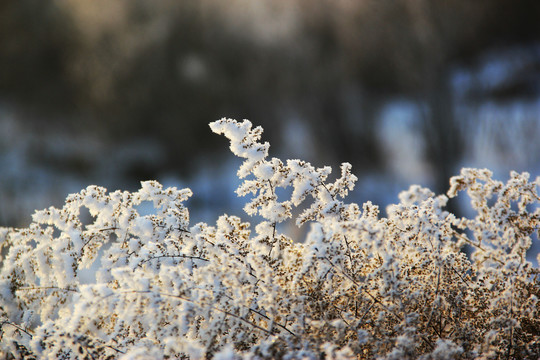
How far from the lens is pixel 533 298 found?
1.89 meters

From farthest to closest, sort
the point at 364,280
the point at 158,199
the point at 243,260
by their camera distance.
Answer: the point at 158,199, the point at 243,260, the point at 364,280

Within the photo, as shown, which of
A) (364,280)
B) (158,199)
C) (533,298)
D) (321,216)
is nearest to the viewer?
(533,298)

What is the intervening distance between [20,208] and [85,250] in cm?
584

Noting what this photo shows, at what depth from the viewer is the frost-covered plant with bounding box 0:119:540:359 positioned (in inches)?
71.2

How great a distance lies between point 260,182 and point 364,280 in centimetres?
89

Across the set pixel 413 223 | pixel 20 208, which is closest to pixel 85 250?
pixel 413 223

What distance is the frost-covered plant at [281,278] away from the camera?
5.94 feet

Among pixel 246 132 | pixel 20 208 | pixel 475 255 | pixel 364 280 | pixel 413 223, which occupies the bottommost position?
pixel 364 280

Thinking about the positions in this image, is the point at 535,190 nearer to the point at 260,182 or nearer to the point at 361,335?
the point at 361,335

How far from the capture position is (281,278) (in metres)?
2.18

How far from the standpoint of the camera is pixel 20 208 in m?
7.26

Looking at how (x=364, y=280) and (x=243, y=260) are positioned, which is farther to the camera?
(x=243, y=260)

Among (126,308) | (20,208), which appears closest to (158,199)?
(126,308)

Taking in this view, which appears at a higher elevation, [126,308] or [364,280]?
[364,280]
